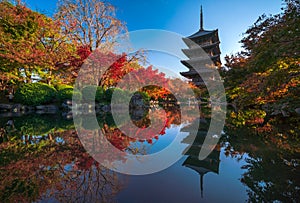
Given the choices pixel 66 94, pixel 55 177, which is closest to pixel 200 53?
pixel 66 94

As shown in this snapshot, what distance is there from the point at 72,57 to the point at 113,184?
9.10m

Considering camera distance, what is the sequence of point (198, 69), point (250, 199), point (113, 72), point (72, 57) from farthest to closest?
point (198, 69) < point (113, 72) < point (72, 57) < point (250, 199)

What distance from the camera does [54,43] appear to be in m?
9.12

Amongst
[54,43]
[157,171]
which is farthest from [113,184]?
[54,43]

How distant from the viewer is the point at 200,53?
1748 centimetres

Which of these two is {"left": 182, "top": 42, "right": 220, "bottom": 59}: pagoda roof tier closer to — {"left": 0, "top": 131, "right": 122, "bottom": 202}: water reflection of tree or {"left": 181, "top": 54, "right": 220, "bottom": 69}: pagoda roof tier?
{"left": 181, "top": 54, "right": 220, "bottom": 69}: pagoda roof tier

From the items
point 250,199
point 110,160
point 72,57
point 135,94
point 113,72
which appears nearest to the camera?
point 250,199

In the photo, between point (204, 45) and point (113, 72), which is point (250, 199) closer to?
point (113, 72)

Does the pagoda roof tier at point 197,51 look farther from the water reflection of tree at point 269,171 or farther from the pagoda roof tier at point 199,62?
the water reflection of tree at point 269,171

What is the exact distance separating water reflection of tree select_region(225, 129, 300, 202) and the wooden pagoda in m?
14.5

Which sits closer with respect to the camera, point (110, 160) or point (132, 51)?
point (110, 160)

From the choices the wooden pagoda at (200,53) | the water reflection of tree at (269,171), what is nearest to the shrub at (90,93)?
the water reflection of tree at (269,171)

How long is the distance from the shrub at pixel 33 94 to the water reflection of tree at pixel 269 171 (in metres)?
8.80

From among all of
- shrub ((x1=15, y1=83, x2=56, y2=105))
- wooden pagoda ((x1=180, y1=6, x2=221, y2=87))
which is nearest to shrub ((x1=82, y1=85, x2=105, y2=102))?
shrub ((x1=15, y1=83, x2=56, y2=105))
